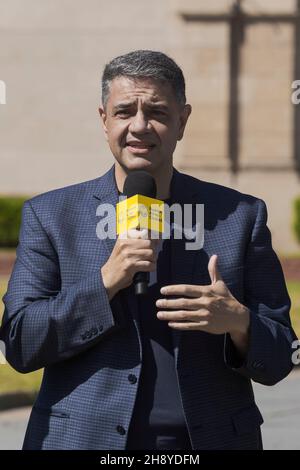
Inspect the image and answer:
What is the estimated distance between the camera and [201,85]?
2686cm

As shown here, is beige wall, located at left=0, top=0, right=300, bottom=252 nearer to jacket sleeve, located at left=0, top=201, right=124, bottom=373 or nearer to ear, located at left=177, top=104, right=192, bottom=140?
ear, located at left=177, top=104, right=192, bottom=140

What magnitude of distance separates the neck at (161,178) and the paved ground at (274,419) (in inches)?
218

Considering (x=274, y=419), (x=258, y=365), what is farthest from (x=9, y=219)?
(x=258, y=365)

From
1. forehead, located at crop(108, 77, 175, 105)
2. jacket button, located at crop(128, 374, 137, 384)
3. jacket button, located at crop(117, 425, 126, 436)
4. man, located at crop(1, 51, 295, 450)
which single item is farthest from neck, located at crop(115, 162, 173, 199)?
jacket button, located at crop(117, 425, 126, 436)

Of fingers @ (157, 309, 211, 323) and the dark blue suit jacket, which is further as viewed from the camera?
the dark blue suit jacket

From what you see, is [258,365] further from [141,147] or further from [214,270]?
[141,147]

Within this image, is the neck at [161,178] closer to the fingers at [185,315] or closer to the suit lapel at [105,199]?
the suit lapel at [105,199]

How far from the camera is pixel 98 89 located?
90.5 feet

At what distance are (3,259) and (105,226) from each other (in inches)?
809

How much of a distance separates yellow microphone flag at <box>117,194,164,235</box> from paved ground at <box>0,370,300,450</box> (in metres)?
5.86

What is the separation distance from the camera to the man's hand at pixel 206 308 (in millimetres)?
3633

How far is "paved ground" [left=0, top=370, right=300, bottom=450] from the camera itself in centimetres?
969
